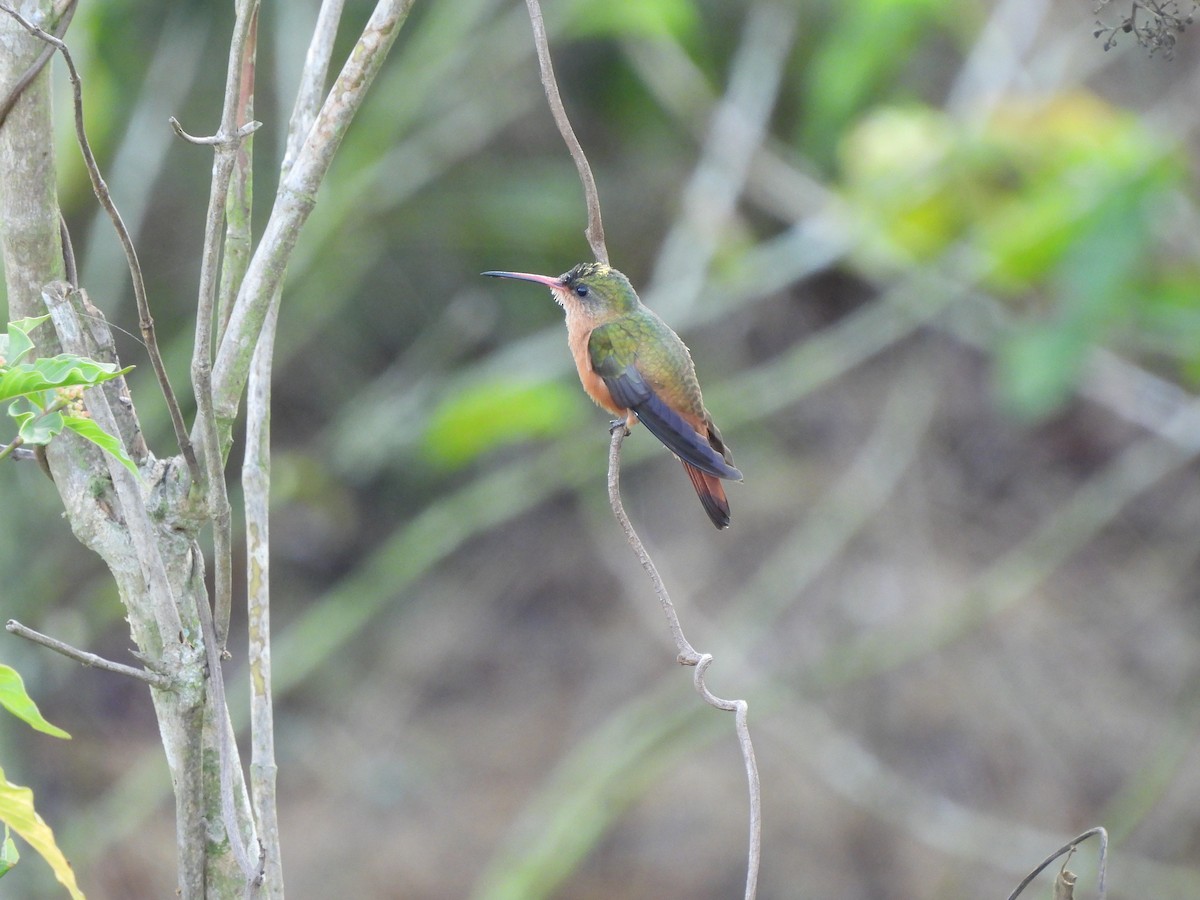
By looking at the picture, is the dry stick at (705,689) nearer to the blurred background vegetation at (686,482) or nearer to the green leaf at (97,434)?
the green leaf at (97,434)

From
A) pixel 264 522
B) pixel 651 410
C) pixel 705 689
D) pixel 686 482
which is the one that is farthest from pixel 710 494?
pixel 686 482

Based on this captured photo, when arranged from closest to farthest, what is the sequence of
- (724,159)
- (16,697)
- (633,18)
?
(16,697)
(633,18)
(724,159)

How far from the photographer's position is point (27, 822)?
4.42 feet

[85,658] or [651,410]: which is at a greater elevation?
[651,410]

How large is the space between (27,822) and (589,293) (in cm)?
214

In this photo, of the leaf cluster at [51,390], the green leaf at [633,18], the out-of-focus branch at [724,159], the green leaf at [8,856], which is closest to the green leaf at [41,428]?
the leaf cluster at [51,390]

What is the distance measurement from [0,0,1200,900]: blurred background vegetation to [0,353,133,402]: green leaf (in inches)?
154

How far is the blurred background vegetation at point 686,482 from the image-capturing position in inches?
229

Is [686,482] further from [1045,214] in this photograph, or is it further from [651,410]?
Answer: [651,410]

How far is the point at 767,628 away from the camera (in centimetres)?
960

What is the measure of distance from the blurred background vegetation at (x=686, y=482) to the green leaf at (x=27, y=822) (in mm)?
4033

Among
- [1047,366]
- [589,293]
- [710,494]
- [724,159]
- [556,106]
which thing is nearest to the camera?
[556,106]

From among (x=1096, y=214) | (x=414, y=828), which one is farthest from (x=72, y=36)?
(x=414, y=828)

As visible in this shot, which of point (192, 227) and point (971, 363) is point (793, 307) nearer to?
point (971, 363)
